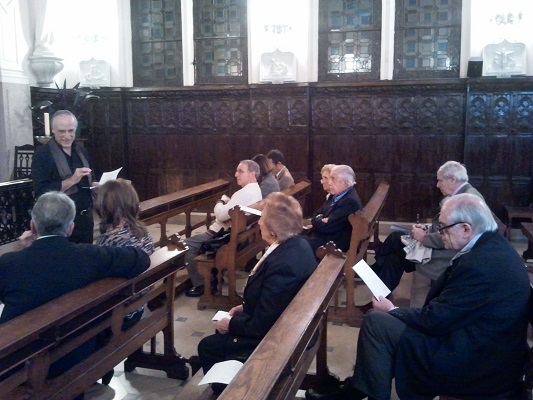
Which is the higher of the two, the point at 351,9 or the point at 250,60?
the point at 351,9

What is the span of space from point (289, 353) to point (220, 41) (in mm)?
7821

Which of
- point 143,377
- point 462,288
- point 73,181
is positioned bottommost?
point 143,377

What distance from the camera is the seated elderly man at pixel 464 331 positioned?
8.63 feet

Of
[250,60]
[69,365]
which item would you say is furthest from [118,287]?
[250,60]

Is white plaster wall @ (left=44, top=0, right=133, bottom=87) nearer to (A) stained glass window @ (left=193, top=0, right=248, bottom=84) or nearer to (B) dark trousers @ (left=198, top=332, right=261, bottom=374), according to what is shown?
(A) stained glass window @ (left=193, top=0, right=248, bottom=84)

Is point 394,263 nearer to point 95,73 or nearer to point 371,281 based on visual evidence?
point 371,281

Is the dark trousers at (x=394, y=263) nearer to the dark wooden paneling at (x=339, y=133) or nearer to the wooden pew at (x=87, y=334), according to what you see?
the wooden pew at (x=87, y=334)

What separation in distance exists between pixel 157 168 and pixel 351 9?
4.10 meters

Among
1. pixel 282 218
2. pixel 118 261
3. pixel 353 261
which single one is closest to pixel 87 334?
pixel 118 261

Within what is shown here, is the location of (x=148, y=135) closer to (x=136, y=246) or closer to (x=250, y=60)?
(x=250, y=60)

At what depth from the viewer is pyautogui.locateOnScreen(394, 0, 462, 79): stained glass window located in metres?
8.38

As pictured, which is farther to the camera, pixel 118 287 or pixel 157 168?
pixel 157 168

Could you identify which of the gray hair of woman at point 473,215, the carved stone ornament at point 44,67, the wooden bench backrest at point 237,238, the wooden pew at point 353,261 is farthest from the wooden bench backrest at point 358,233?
the carved stone ornament at point 44,67

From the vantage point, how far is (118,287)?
2.85 meters
